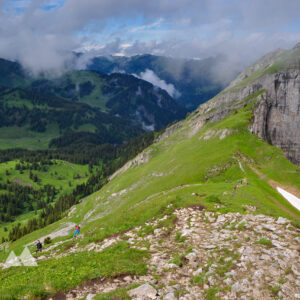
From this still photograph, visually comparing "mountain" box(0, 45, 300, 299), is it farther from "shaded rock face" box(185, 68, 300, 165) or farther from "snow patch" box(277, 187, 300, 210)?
"shaded rock face" box(185, 68, 300, 165)

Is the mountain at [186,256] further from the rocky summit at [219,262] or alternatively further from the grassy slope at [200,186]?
the grassy slope at [200,186]

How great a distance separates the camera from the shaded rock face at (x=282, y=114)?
335ft

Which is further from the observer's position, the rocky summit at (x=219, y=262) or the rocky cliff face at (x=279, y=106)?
the rocky cliff face at (x=279, y=106)

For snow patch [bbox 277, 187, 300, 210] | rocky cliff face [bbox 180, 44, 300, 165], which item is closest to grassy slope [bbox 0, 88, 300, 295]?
snow patch [bbox 277, 187, 300, 210]

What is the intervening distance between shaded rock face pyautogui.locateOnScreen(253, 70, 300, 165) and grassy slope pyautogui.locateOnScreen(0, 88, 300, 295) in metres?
7.50

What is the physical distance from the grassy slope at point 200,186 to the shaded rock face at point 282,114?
750cm

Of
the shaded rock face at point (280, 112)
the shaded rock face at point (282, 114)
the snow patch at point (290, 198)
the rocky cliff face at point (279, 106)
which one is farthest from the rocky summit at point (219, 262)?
the shaded rock face at point (282, 114)

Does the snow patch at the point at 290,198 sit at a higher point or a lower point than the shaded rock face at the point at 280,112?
lower

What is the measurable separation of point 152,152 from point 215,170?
219 feet

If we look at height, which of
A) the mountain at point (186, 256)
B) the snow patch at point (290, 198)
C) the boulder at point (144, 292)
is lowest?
the snow patch at point (290, 198)

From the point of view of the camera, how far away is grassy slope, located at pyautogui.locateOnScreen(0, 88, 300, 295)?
33.2 metres

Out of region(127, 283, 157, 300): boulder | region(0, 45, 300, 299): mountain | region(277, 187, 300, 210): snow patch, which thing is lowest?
region(277, 187, 300, 210): snow patch

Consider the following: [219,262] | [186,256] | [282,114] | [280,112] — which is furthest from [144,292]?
[280,112]

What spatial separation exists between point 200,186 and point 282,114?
79.9 m
